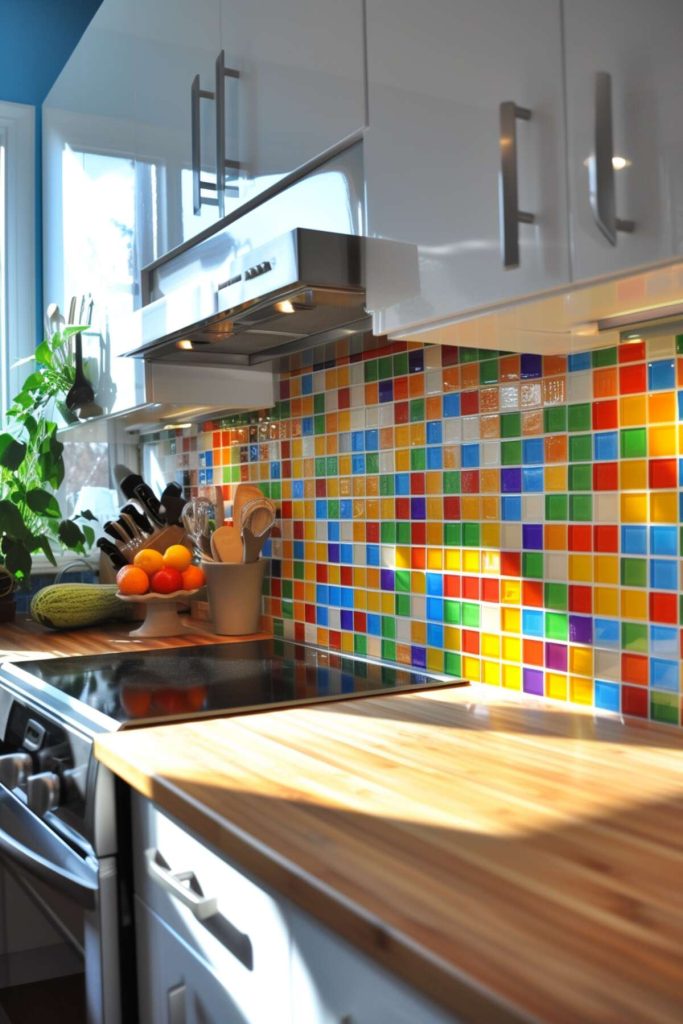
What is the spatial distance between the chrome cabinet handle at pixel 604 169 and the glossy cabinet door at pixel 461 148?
6 cm

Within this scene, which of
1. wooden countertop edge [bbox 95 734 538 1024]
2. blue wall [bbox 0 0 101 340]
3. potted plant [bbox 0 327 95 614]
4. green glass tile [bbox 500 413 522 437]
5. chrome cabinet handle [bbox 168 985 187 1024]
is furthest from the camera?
blue wall [bbox 0 0 101 340]

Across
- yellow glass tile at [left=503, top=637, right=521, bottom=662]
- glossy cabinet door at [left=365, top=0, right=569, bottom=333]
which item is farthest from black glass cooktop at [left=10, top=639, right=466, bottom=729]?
glossy cabinet door at [left=365, top=0, right=569, bottom=333]

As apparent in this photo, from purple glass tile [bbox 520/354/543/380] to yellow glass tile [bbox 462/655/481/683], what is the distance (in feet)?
1.61

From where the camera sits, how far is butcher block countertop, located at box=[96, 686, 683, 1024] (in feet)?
2.22

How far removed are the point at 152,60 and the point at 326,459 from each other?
36.3 inches

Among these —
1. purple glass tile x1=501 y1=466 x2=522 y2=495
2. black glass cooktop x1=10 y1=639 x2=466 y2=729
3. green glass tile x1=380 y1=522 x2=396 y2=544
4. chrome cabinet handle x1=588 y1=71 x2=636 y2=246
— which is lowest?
black glass cooktop x1=10 y1=639 x2=466 y2=729

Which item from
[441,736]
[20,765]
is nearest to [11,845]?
[20,765]

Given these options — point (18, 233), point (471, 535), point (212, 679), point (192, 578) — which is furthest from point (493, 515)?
point (18, 233)

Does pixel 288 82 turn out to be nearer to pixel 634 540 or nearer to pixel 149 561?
pixel 634 540

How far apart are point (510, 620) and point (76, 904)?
0.79 meters

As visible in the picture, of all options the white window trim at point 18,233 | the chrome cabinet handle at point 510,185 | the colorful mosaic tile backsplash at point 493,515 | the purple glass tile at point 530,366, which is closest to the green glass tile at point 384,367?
the colorful mosaic tile backsplash at point 493,515

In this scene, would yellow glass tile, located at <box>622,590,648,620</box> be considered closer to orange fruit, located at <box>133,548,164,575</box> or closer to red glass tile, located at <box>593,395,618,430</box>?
red glass tile, located at <box>593,395,618,430</box>

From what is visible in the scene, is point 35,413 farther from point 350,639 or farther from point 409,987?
point 409,987

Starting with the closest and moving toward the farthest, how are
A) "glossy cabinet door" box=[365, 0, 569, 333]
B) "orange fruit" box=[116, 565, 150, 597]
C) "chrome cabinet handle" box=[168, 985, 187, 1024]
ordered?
"glossy cabinet door" box=[365, 0, 569, 333] < "chrome cabinet handle" box=[168, 985, 187, 1024] < "orange fruit" box=[116, 565, 150, 597]
